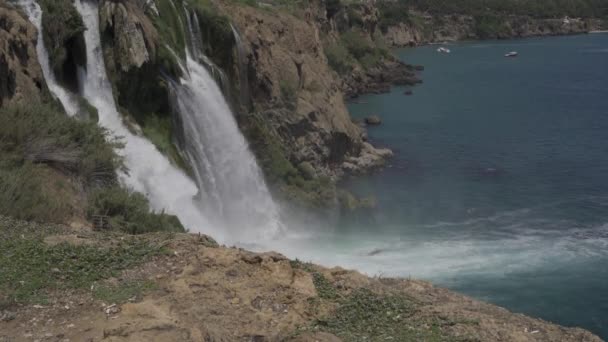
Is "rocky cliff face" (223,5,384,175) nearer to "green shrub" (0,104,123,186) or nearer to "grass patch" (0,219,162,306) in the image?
"green shrub" (0,104,123,186)

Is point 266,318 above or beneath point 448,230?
above

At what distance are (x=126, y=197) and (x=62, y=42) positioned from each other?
6.67 m

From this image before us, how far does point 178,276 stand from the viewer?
8.82m

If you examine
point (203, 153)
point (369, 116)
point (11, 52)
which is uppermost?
point (11, 52)

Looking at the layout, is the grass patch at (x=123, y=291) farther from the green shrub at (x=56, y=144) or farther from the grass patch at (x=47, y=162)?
the green shrub at (x=56, y=144)

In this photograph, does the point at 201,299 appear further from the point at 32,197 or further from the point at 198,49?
the point at 198,49

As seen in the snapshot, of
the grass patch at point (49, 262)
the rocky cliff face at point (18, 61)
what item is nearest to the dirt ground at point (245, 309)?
the grass patch at point (49, 262)

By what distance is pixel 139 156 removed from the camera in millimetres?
18766

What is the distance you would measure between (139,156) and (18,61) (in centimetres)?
430

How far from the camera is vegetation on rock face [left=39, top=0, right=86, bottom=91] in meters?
17.9

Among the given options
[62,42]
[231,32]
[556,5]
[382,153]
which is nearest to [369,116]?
[382,153]

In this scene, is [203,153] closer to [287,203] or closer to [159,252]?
[287,203]

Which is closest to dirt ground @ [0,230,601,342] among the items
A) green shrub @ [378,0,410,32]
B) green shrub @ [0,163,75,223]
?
green shrub @ [0,163,75,223]

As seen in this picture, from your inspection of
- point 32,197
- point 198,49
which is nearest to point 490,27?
point 198,49
